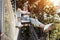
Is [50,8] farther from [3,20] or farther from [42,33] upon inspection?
[3,20]

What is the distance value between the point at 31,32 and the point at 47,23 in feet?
0.71

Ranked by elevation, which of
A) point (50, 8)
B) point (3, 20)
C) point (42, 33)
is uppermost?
point (50, 8)

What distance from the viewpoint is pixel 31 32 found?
205 cm

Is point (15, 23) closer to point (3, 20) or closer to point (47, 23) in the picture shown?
point (3, 20)

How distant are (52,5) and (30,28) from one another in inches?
14.9

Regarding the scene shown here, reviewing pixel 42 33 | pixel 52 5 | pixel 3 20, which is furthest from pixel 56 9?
pixel 3 20

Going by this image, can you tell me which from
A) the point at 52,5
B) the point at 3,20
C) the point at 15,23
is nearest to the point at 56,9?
the point at 52,5

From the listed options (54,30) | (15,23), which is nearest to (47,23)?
(54,30)

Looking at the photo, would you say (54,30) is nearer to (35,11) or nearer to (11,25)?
(35,11)

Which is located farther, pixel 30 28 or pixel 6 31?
pixel 30 28

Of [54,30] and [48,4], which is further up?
[48,4]

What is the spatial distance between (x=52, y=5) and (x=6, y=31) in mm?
638

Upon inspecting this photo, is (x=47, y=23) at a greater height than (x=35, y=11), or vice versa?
(x=35, y=11)

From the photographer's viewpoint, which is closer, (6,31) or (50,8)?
(6,31)
